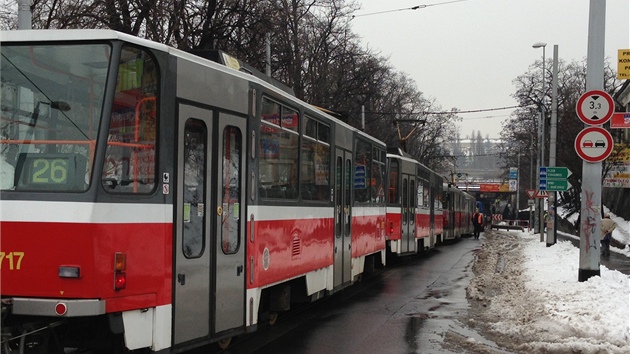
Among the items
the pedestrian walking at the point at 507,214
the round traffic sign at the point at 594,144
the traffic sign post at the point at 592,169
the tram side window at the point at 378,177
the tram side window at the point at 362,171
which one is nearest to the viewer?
the round traffic sign at the point at 594,144

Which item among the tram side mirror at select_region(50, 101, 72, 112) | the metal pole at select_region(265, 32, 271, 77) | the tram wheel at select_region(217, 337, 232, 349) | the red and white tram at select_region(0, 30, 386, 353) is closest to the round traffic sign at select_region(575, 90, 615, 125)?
the red and white tram at select_region(0, 30, 386, 353)

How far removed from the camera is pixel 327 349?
9180 mm

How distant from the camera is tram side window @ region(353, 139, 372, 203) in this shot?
14.4 metres

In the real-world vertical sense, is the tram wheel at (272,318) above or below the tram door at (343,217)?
below

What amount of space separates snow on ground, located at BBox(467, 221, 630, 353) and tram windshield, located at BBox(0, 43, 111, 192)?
5814 mm

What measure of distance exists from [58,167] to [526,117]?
6761cm

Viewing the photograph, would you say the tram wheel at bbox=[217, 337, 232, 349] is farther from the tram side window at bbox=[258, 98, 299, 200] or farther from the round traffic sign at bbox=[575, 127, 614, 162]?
the round traffic sign at bbox=[575, 127, 614, 162]

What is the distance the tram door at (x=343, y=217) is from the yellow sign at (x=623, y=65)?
27.6 feet

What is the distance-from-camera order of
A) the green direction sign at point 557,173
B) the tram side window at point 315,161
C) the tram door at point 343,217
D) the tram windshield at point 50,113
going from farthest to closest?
the green direction sign at point 557,173 → the tram door at point 343,217 → the tram side window at point 315,161 → the tram windshield at point 50,113

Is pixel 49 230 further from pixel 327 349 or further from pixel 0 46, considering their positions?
pixel 327 349

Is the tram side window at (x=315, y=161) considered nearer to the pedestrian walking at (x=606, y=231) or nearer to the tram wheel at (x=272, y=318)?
the tram wheel at (x=272, y=318)

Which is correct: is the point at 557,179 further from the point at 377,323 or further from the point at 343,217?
the point at 377,323

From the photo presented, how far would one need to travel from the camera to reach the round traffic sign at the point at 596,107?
13.8 meters

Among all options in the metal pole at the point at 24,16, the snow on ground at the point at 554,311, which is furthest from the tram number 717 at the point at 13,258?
the metal pole at the point at 24,16
